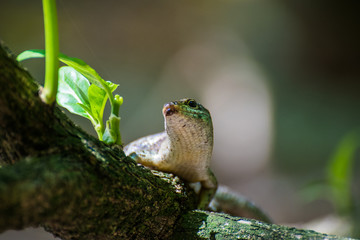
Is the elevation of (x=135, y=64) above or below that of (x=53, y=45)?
above

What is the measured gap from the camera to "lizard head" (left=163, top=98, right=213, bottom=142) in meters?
2.08

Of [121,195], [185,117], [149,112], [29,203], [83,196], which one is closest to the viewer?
[29,203]

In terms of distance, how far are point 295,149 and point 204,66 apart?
137 inches

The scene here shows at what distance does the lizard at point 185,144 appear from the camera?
2.12m

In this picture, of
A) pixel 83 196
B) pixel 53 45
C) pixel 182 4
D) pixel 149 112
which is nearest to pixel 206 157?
pixel 83 196

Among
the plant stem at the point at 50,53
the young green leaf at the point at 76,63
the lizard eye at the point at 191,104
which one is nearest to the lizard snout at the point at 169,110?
the lizard eye at the point at 191,104

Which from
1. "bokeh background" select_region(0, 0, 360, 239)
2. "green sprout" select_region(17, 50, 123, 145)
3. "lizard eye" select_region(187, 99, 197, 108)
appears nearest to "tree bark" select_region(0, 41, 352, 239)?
"green sprout" select_region(17, 50, 123, 145)

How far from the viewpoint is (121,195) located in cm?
136

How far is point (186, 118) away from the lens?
2.12 m

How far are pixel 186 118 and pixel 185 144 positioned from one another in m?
0.20

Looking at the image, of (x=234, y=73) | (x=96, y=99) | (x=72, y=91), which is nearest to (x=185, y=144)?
(x=96, y=99)

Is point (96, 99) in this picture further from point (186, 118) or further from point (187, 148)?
point (187, 148)

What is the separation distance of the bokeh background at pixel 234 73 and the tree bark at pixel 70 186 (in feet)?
21.9

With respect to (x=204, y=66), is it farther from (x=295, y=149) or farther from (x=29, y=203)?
(x=29, y=203)
